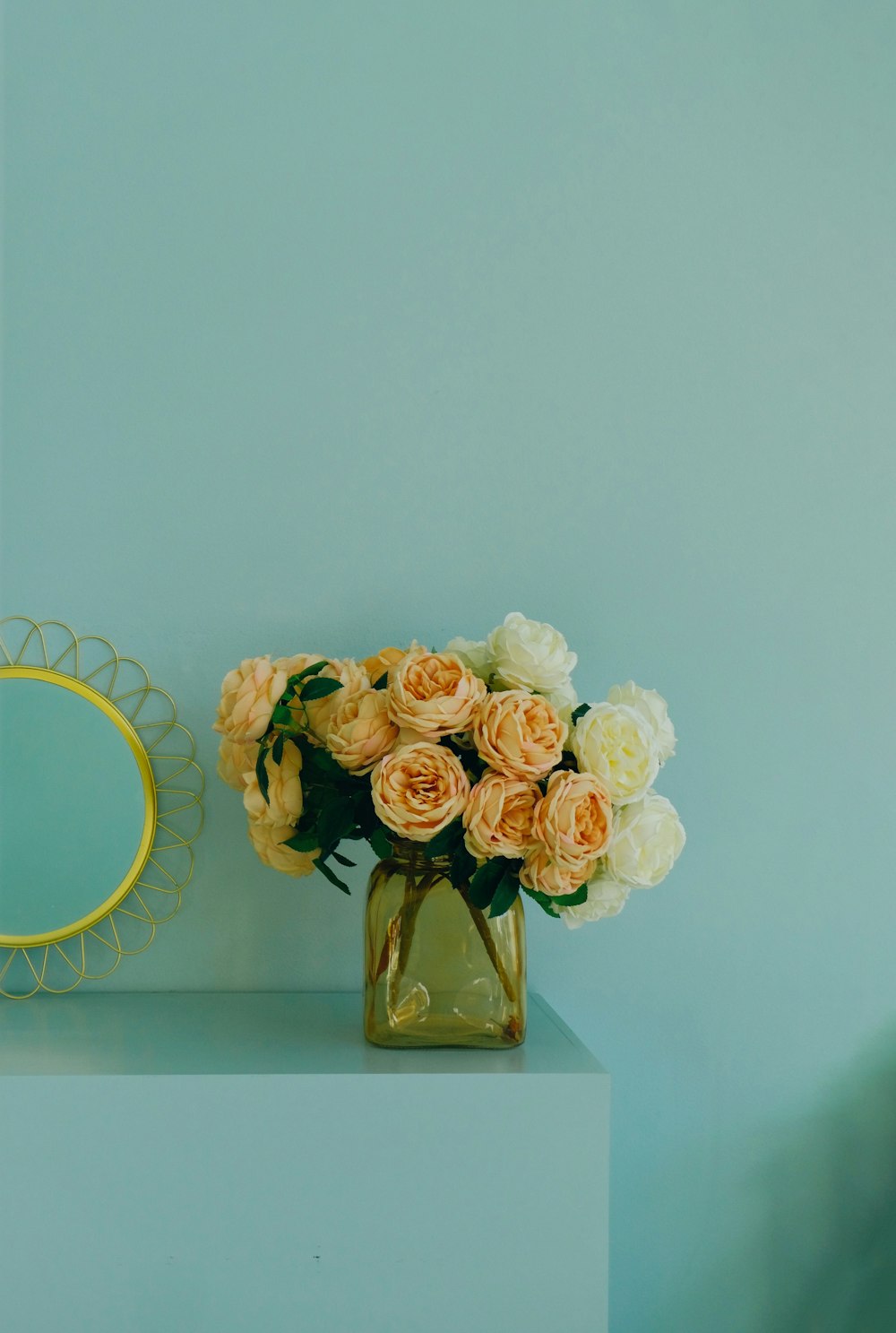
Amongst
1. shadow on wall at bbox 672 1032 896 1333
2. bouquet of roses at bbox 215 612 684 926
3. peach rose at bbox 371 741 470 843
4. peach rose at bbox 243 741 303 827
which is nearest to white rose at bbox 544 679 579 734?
bouquet of roses at bbox 215 612 684 926

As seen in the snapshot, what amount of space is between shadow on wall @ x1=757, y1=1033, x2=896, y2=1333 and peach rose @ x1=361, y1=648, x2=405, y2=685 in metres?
0.71

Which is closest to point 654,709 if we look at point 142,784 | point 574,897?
point 574,897

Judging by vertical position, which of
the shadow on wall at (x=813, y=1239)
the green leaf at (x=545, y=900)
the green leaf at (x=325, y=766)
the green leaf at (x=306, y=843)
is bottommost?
the shadow on wall at (x=813, y=1239)

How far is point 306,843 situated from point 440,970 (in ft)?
0.56

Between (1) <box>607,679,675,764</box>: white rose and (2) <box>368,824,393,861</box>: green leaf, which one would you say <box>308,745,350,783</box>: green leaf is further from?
(1) <box>607,679,675,764</box>: white rose

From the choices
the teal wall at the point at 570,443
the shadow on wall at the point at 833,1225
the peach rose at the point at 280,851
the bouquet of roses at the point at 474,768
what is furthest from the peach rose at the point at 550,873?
the shadow on wall at the point at 833,1225

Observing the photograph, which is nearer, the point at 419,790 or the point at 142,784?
the point at 419,790

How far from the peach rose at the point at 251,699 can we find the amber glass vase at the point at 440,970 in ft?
0.56

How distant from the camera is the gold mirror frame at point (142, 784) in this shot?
45.0 inches

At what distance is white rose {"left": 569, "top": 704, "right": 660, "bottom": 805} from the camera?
890mm

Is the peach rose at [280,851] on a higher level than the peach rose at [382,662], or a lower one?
lower

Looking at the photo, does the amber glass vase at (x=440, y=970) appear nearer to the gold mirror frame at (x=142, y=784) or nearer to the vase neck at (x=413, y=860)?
the vase neck at (x=413, y=860)

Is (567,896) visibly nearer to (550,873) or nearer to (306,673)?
(550,873)

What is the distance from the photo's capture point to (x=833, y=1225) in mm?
1195
